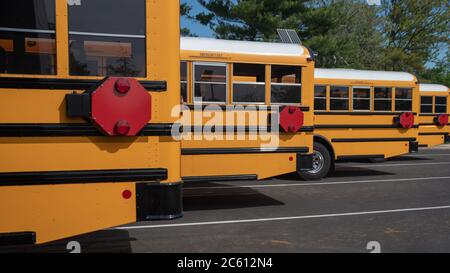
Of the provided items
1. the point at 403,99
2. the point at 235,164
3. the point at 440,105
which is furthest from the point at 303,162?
the point at 440,105

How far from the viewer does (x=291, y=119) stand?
24.3ft

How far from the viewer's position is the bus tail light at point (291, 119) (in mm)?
7344

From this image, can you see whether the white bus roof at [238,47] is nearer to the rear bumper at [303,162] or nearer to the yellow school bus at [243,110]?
the yellow school bus at [243,110]

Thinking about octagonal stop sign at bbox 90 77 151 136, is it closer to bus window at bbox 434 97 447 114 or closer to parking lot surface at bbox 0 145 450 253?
parking lot surface at bbox 0 145 450 253

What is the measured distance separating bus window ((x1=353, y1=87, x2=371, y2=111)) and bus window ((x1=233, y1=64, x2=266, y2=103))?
4.45 metres

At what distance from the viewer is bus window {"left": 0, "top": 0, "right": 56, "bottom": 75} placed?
10.5 ft

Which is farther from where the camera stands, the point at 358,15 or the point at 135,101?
the point at 358,15

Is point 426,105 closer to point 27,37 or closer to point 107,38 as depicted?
point 107,38

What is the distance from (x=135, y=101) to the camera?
338 centimetres

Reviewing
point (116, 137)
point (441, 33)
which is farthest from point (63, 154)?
point (441, 33)

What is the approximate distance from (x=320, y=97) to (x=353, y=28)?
76.4ft

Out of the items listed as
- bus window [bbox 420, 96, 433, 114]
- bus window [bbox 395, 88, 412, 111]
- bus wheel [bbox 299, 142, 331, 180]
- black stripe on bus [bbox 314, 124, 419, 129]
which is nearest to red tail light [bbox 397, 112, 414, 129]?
black stripe on bus [bbox 314, 124, 419, 129]

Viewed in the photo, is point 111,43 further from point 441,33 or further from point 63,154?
point 441,33
